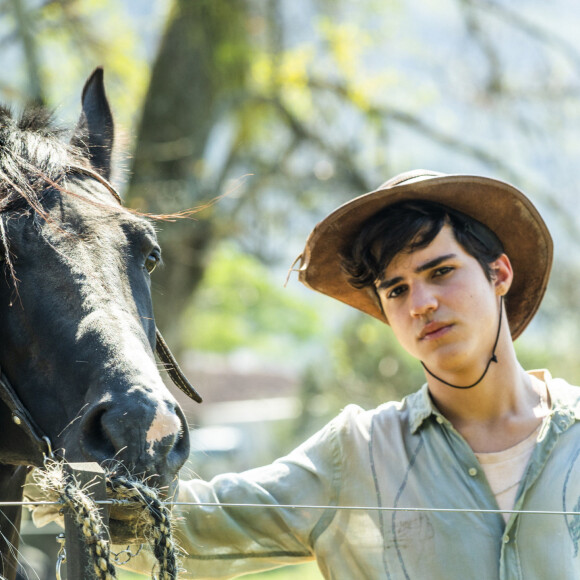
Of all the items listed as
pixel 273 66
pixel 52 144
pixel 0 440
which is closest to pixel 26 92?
pixel 273 66

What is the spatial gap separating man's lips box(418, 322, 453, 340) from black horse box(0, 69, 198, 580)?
82 centimetres

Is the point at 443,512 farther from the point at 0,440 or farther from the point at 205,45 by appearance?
the point at 205,45

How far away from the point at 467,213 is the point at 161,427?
1.40 m

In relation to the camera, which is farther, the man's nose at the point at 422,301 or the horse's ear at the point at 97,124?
the horse's ear at the point at 97,124

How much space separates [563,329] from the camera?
9.80m

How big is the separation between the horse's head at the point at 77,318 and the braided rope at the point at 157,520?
40 mm

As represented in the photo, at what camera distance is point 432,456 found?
7.68 feet

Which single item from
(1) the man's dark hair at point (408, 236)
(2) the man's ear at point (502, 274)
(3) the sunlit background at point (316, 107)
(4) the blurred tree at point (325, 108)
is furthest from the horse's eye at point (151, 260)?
(4) the blurred tree at point (325, 108)

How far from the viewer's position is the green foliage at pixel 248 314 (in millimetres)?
16703

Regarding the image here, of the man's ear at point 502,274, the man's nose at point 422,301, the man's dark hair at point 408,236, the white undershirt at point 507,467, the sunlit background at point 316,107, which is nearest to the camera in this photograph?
the white undershirt at point 507,467

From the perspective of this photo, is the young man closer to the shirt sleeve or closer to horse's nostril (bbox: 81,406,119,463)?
the shirt sleeve

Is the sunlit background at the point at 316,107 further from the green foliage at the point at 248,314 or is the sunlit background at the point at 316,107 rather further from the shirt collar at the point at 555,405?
the shirt collar at the point at 555,405

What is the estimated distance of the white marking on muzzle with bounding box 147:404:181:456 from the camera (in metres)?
1.65

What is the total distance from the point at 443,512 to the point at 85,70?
8008 millimetres
